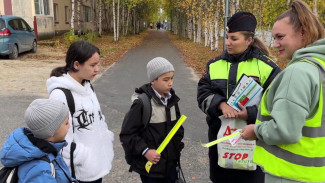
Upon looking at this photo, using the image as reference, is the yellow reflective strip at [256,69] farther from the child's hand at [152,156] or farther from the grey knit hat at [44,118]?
the grey knit hat at [44,118]

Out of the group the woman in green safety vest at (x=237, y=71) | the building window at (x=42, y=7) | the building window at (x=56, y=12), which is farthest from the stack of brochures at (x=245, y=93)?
the building window at (x=56, y=12)

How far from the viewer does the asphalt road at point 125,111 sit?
3908mm

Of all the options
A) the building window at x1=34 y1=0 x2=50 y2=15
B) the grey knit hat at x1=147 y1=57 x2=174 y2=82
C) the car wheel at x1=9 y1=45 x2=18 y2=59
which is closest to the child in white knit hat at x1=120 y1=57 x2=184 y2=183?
the grey knit hat at x1=147 y1=57 x2=174 y2=82

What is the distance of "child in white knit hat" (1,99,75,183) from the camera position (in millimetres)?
1604

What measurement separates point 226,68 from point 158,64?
1.95 ft

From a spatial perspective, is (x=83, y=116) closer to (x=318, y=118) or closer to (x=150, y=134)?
(x=150, y=134)

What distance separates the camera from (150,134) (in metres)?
2.50

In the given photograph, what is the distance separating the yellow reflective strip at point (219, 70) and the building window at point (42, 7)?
22362 millimetres

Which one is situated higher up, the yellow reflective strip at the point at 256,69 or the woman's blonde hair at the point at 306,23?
the woman's blonde hair at the point at 306,23

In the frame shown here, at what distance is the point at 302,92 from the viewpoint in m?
1.54

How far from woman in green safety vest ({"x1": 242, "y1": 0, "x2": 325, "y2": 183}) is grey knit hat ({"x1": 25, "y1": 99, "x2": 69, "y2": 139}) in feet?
4.04

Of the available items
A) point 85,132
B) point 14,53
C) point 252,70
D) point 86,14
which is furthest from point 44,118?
point 86,14

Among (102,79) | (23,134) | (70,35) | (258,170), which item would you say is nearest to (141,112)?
(23,134)

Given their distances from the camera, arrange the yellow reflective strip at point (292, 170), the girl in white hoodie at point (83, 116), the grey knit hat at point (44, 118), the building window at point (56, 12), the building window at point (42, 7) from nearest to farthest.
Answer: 1. the yellow reflective strip at point (292, 170)
2. the grey knit hat at point (44, 118)
3. the girl in white hoodie at point (83, 116)
4. the building window at point (42, 7)
5. the building window at point (56, 12)
